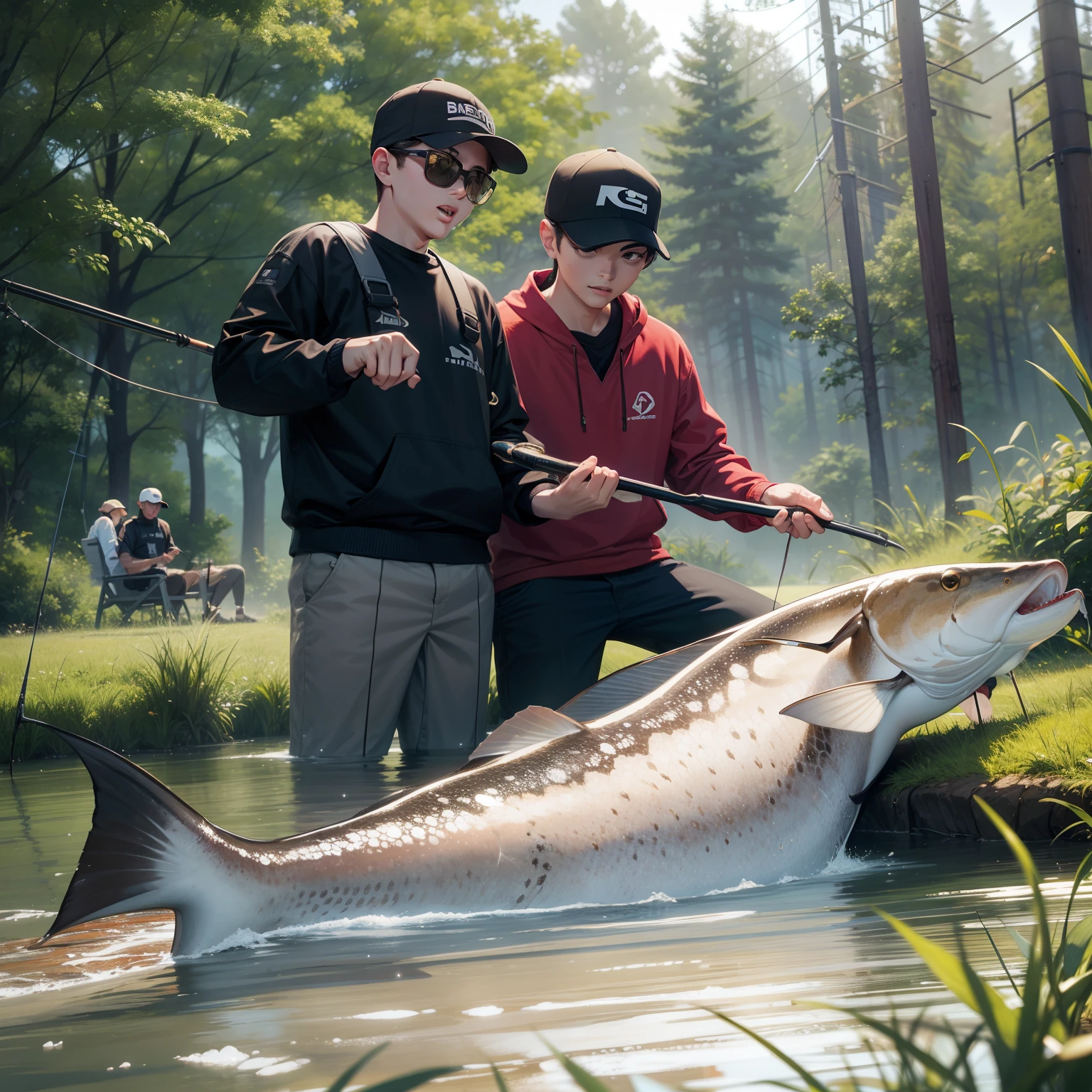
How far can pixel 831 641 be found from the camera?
273 cm

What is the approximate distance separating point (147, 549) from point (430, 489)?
12.4m

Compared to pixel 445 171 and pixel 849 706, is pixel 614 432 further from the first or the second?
pixel 849 706

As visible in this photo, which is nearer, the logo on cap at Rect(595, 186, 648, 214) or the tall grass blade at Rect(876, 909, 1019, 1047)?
the tall grass blade at Rect(876, 909, 1019, 1047)

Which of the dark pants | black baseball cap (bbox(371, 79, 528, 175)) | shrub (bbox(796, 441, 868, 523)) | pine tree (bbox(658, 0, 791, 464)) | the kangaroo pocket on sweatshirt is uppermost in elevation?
pine tree (bbox(658, 0, 791, 464))

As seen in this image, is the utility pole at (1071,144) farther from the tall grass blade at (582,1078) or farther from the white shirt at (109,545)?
the white shirt at (109,545)

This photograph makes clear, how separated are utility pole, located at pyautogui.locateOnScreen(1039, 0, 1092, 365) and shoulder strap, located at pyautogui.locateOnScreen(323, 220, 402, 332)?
748 cm

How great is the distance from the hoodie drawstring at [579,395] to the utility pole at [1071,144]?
6.63m

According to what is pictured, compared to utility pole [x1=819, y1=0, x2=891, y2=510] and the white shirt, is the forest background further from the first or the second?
the white shirt

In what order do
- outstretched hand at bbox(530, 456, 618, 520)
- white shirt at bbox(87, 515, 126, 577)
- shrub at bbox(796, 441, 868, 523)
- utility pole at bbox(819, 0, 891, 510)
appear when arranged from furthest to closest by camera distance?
shrub at bbox(796, 441, 868, 523) < utility pole at bbox(819, 0, 891, 510) < white shirt at bbox(87, 515, 126, 577) < outstretched hand at bbox(530, 456, 618, 520)

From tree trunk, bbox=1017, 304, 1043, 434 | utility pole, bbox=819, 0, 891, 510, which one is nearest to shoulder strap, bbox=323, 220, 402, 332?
utility pole, bbox=819, 0, 891, 510

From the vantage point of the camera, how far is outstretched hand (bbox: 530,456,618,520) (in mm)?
3047

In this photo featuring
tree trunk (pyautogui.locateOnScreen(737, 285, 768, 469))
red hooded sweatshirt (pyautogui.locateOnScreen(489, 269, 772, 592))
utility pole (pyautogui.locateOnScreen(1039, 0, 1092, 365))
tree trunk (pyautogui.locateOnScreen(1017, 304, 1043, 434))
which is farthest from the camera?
tree trunk (pyautogui.locateOnScreen(737, 285, 768, 469))

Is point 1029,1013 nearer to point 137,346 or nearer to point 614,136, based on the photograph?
point 137,346

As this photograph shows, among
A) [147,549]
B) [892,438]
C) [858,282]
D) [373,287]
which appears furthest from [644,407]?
[892,438]
